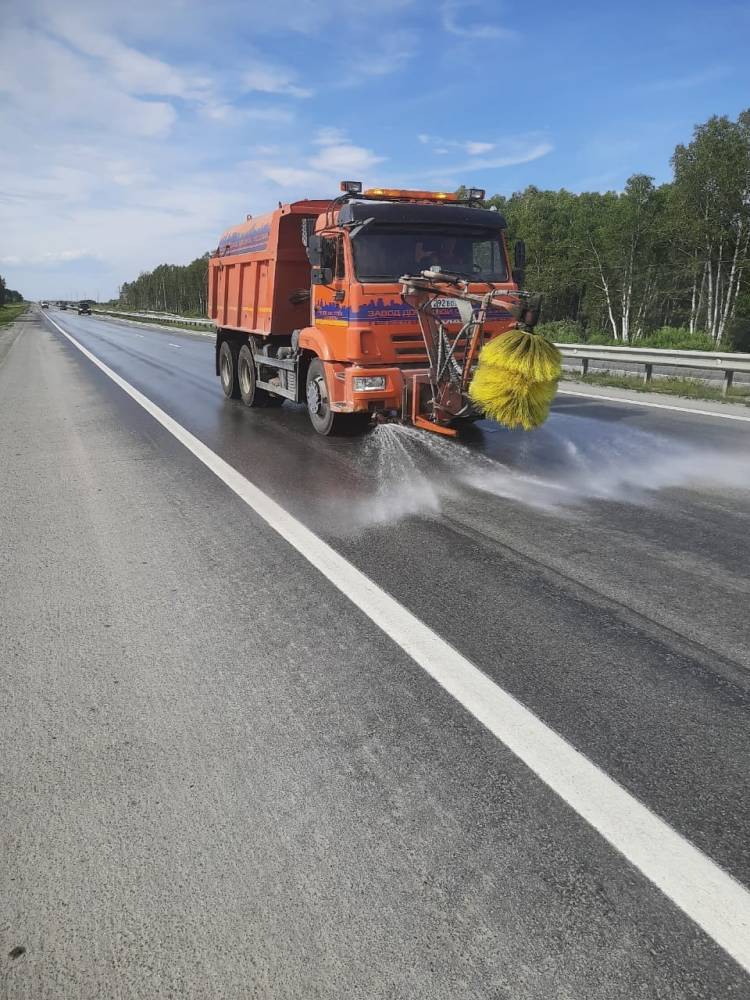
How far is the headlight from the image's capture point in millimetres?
7905

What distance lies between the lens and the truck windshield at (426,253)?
8.03 meters

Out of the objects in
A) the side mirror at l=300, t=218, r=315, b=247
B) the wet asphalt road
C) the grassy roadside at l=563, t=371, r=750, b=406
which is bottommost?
the wet asphalt road

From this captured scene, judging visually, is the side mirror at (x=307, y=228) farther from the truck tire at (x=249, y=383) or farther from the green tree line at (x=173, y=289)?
the green tree line at (x=173, y=289)

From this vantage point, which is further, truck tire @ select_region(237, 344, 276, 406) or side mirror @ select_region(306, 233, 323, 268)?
truck tire @ select_region(237, 344, 276, 406)

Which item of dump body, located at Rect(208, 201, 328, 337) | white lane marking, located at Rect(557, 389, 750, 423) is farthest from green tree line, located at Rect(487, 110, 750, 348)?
dump body, located at Rect(208, 201, 328, 337)

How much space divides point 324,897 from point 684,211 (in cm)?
4639

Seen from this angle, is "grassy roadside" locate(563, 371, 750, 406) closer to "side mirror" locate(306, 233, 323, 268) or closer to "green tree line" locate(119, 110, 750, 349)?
"side mirror" locate(306, 233, 323, 268)

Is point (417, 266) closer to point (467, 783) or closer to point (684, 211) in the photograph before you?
point (467, 783)

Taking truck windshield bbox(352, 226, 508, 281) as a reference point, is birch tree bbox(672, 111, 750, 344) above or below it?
above

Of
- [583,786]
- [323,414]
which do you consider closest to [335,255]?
[323,414]

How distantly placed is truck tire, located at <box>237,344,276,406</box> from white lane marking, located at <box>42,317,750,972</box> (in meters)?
7.71

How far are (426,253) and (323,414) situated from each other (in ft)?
7.78

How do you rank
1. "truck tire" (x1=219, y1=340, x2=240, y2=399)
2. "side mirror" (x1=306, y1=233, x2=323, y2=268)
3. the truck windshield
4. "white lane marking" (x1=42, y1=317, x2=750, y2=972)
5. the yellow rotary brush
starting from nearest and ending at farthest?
"white lane marking" (x1=42, y1=317, x2=750, y2=972), the yellow rotary brush, the truck windshield, "side mirror" (x1=306, y1=233, x2=323, y2=268), "truck tire" (x1=219, y1=340, x2=240, y2=399)

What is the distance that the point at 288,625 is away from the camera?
374 centimetres
